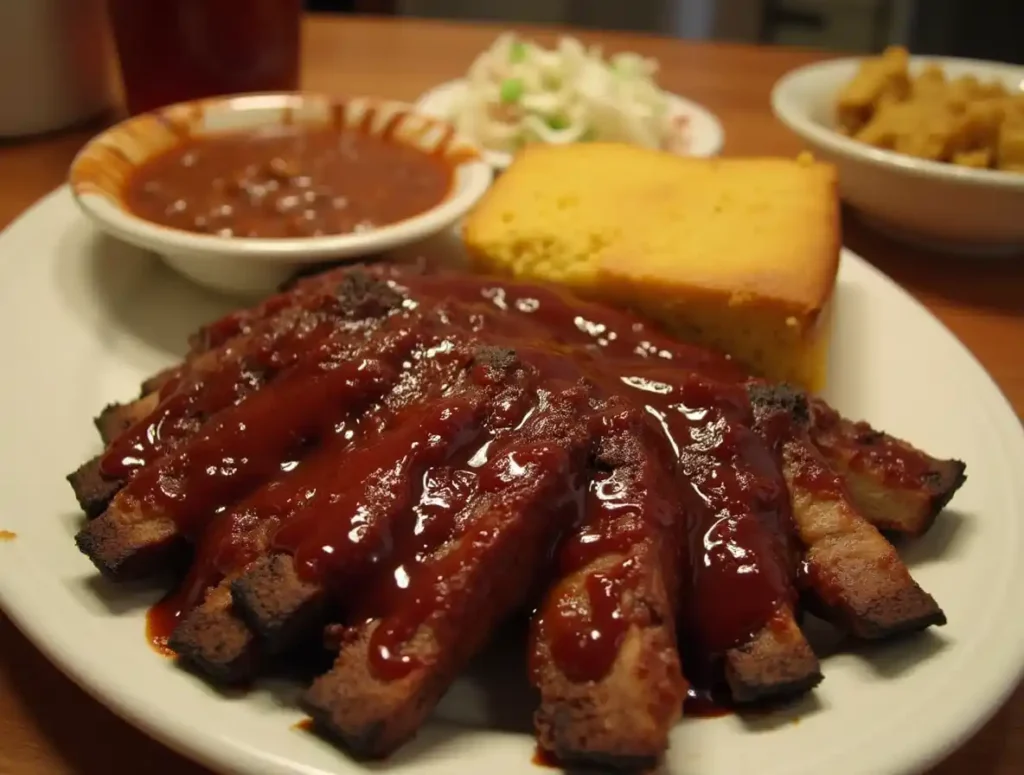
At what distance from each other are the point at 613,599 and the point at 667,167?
1.68 metres

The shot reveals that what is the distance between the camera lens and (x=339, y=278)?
1.98m

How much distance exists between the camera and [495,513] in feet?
4.68

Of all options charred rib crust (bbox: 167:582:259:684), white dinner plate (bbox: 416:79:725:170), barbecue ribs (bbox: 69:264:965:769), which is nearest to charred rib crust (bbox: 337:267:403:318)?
barbecue ribs (bbox: 69:264:965:769)

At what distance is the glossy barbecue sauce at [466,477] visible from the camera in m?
1.39

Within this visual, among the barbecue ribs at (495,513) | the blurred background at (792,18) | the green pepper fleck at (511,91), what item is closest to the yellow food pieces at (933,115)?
the green pepper fleck at (511,91)

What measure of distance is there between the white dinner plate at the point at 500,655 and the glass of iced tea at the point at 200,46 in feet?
4.38

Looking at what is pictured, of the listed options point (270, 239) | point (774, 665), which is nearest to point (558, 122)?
point (270, 239)

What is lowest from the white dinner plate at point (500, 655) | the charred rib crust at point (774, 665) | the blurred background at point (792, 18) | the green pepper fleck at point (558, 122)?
the blurred background at point (792, 18)

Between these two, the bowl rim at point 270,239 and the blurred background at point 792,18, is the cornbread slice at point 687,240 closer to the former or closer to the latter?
the bowl rim at point 270,239

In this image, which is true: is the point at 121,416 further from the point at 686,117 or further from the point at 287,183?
the point at 686,117

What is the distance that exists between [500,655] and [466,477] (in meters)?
0.30

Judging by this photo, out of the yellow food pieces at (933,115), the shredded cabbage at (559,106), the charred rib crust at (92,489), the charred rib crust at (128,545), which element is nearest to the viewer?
the charred rib crust at (128,545)

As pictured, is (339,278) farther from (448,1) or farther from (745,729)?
(448,1)

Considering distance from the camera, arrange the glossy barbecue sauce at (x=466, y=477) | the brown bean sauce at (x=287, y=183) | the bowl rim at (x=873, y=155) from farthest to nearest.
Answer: the bowl rim at (x=873, y=155) → the brown bean sauce at (x=287, y=183) → the glossy barbecue sauce at (x=466, y=477)
